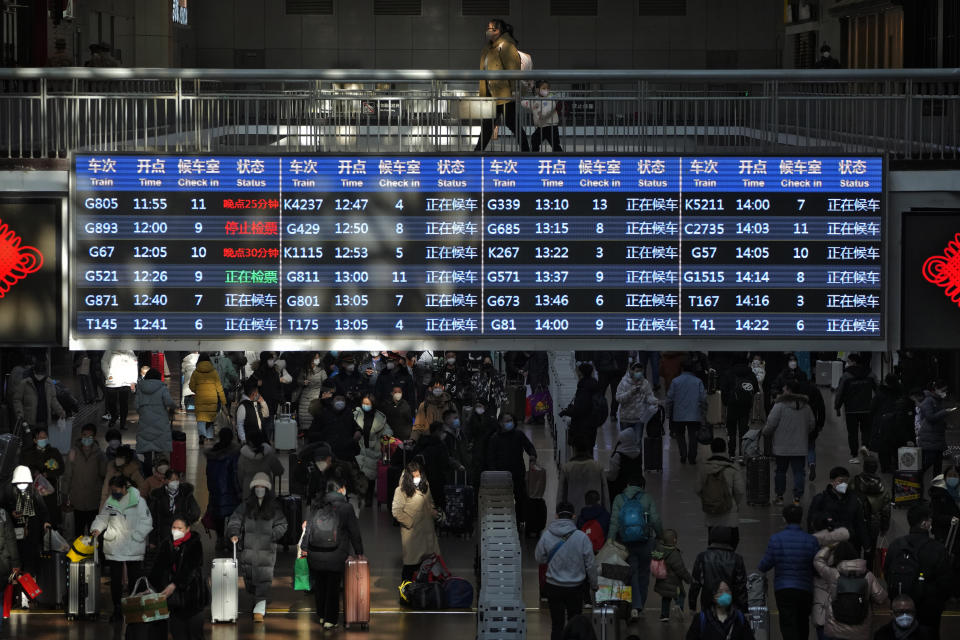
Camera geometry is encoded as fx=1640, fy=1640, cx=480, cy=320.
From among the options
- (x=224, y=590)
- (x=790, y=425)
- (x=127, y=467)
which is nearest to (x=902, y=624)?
(x=224, y=590)

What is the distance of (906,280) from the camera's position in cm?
1459

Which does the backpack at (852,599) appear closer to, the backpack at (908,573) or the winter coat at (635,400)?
the backpack at (908,573)

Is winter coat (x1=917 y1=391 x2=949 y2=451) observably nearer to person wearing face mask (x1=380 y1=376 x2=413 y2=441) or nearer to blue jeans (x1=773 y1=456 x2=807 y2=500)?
blue jeans (x1=773 y1=456 x2=807 y2=500)

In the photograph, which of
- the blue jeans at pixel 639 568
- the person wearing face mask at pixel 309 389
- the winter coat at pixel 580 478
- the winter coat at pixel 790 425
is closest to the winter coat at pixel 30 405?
the person wearing face mask at pixel 309 389

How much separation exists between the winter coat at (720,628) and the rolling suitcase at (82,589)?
6175mm

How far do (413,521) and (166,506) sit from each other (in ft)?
8.16

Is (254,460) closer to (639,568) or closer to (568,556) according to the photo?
(639,568)

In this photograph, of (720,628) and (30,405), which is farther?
(30,405)

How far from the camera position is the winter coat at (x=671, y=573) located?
1543 centimetres

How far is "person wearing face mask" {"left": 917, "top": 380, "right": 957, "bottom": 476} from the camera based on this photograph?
2066 cm

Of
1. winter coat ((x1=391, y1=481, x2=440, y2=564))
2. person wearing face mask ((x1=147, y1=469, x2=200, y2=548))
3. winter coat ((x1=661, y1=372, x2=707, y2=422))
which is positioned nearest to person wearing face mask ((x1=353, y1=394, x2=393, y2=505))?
winter coat ((x1=391, y1=481, x2=440, y2=564))

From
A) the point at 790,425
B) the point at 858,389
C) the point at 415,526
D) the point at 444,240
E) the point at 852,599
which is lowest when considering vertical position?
the point at 852,599

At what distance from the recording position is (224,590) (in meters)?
15.7

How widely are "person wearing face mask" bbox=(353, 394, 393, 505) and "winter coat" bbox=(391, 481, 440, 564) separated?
357 cm
